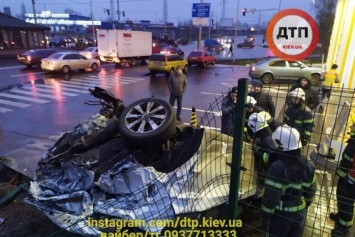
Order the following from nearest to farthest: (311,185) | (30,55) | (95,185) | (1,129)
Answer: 1. (311,185)
2. (95,185)
3. (1,129)
4. (30,55)

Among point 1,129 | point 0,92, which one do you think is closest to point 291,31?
point 1,129

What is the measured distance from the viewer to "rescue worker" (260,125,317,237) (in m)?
2.76

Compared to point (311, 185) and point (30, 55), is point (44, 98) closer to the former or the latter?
point (30, 55)

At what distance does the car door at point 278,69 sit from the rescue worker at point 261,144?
1465 cm

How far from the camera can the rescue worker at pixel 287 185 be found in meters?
2.76

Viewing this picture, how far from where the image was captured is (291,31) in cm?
375

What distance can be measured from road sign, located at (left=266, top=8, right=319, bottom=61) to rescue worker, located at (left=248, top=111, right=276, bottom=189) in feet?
3.09

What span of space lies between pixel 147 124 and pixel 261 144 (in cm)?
203

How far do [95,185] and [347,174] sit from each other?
320 centimetres

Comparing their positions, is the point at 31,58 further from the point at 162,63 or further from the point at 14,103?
the point at 14,103

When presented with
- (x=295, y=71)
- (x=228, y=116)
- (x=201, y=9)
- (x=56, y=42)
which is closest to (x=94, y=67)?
(x=295, y=71)

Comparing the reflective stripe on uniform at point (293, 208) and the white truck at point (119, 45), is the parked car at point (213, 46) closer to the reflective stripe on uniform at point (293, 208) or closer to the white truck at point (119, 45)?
the white truck at point (119, 45)

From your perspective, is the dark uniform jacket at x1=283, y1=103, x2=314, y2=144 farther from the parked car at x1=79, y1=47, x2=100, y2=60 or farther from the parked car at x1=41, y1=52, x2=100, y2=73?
the parked car at x1=79, y1=47, x2=100, y2=60

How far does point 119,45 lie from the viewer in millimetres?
23547
